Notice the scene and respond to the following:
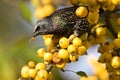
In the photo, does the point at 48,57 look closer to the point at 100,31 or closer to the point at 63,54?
the point at 63,54

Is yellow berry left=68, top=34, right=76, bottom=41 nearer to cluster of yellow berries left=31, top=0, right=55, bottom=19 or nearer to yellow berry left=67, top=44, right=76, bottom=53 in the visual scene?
yellow berry left=67, top=44, right=76, bottom=53

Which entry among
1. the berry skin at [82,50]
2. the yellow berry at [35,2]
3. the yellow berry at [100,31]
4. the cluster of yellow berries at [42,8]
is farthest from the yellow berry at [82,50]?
the yellow berry at [35,2]

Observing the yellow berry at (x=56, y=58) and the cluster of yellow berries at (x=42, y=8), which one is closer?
the yellow berry at (x=56, y=58)

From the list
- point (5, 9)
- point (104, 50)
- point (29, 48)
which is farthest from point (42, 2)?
point (104, 50)

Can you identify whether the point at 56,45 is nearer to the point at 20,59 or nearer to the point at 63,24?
the point at 63,24

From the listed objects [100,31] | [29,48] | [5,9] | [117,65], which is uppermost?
[5,9]

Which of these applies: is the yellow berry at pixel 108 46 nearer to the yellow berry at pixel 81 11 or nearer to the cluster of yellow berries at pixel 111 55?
the cluster of yellow berries at pixel 111 55

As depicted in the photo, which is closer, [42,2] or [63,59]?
[63,59]
